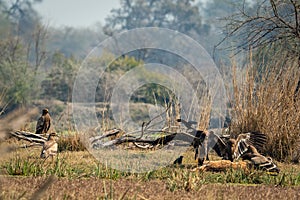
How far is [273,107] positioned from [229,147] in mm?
2196

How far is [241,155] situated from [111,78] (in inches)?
902

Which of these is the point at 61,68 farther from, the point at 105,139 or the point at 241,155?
the point at 241,155

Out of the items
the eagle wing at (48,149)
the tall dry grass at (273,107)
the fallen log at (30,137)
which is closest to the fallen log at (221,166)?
the tall dry grass at (273,107)

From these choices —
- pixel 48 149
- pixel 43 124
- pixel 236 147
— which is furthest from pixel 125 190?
pixel 43 124

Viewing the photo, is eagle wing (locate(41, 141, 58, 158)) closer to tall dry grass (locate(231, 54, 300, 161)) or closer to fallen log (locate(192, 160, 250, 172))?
fallen log (locate(192, 160, 250, 172))

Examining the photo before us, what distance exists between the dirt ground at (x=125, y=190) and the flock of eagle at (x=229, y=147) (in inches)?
63.7

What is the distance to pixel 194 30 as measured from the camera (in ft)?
201

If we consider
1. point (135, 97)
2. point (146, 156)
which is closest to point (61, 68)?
point (135, 97)

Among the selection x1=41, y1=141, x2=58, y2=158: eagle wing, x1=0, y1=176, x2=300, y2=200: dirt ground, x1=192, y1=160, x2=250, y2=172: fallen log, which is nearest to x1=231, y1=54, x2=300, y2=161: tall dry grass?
x1=192, y1=160, x2=250, y2=172: fallen log

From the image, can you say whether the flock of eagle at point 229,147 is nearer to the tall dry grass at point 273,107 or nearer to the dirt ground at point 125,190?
the tall dry grass at point 273,107

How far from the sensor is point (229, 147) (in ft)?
31.0

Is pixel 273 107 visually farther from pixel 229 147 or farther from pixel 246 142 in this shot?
pixel 229 147

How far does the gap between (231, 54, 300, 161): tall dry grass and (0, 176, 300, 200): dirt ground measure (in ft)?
12.0

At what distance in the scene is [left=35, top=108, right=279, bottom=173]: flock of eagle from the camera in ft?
29.2
